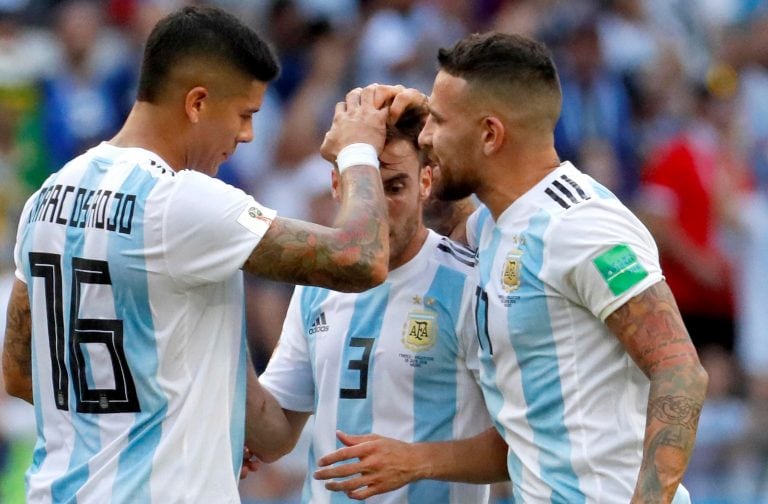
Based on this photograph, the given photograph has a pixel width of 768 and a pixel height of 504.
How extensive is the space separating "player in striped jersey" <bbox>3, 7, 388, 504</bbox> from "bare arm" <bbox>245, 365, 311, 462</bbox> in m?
0.41

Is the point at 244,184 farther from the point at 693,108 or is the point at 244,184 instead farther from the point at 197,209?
the point at 197,209

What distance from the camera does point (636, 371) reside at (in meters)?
4.49

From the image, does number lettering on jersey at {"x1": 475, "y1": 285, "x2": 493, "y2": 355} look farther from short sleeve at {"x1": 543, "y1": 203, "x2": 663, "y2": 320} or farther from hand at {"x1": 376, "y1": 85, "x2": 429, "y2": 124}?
hand at {"x1": 376, "y1": 85, "x2": 429, "y2": 124}

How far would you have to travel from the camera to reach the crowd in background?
9.80 m

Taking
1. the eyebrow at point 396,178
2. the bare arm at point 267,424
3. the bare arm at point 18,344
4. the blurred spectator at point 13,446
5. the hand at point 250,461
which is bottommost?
the blurred spectator at point 13,446

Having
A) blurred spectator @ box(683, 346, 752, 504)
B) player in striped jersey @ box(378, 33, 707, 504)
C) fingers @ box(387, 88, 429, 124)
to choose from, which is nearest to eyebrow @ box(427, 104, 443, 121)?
player in striped jersey @ box(378, 33, 707, 504)

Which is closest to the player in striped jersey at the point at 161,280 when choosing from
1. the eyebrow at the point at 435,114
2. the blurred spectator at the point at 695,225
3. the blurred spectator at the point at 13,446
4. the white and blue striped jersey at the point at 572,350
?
the eyebrow at the point at 435,114

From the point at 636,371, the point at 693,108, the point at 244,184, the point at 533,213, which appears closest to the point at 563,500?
the point at 636,371

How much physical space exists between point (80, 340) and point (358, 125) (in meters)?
1.19

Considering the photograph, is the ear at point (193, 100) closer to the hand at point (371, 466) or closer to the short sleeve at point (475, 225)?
the short sleeve at point (475, 225)

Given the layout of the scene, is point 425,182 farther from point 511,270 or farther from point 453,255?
point 511,270

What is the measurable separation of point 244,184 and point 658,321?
6386 mm

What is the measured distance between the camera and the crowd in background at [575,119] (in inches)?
386

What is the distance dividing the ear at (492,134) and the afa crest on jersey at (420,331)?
0.66 metres
